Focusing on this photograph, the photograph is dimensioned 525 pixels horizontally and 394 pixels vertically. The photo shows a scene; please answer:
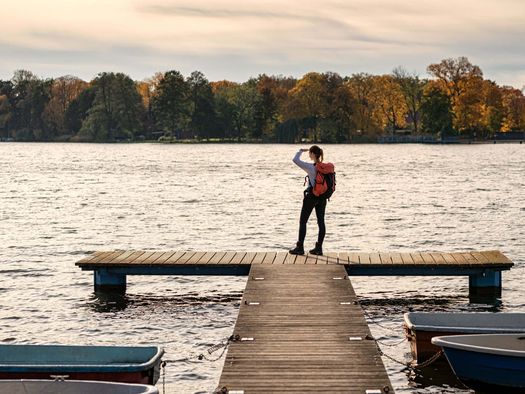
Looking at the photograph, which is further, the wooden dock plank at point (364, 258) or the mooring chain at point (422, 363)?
the wooden dock plank at point (364, 258)

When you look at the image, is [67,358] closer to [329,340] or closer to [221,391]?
[221,391]

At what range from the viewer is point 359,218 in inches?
1708

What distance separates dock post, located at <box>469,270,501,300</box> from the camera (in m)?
20.7

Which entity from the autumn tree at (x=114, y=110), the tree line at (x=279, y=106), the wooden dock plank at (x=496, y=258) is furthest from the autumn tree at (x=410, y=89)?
the wooden dock plank at (x=496, y=258)

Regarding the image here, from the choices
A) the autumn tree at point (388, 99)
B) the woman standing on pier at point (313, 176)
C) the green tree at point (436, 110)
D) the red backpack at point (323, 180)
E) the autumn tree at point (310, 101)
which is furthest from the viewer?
the autumn tree at point (388, 99)

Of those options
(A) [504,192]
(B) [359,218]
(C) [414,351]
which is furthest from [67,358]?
(A) [504,192]

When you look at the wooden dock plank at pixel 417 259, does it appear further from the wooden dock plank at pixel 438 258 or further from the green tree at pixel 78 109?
the green tree at pixel 78 109

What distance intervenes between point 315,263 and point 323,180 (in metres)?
1.93

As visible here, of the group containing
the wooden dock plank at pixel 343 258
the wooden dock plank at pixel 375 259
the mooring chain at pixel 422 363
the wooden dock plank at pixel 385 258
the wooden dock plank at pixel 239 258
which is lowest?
the mooring chain at pixel 422 363

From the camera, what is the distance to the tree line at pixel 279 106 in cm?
15662

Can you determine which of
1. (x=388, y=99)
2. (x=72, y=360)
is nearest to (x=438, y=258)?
(x=72, y=360)

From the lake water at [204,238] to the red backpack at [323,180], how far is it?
294cm

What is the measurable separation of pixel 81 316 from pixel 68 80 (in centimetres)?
18409

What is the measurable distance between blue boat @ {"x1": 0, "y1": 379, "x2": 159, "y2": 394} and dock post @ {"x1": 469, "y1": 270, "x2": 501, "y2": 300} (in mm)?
12567
